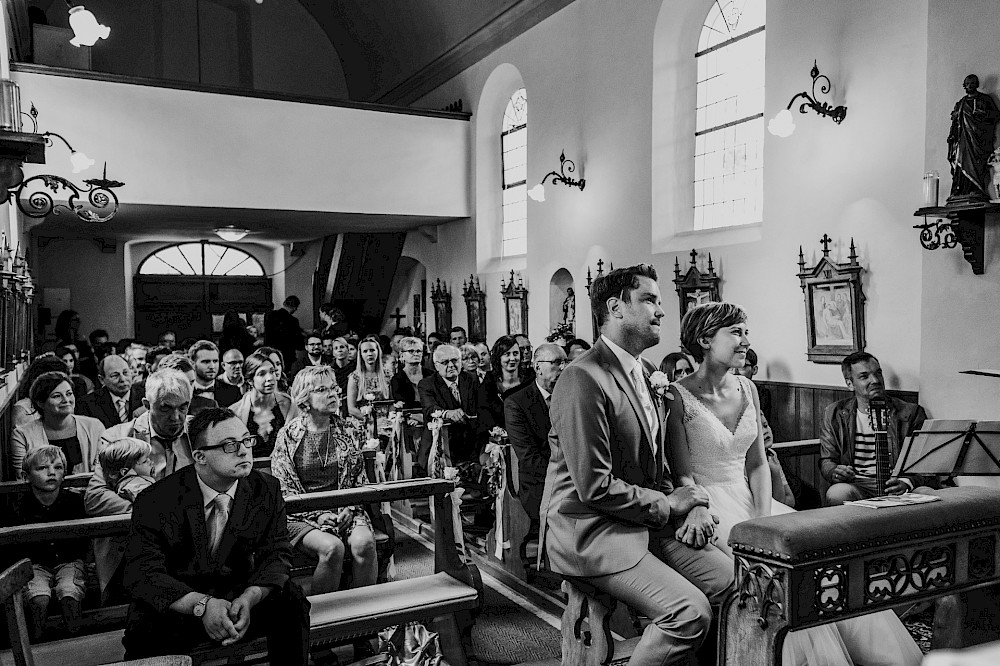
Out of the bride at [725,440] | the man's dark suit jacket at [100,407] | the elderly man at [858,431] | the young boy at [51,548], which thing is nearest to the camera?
the bride at [725,440]

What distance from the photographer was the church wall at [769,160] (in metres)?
6.30

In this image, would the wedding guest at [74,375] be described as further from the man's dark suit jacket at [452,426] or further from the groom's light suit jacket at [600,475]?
the groom's light suit jacket at [600,475]

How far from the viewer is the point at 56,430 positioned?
15.9 feet

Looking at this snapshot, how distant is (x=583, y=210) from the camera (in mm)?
10523

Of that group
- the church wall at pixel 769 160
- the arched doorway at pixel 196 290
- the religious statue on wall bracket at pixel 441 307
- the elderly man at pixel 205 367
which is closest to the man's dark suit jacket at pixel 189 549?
the elderly man at pixel 205 367

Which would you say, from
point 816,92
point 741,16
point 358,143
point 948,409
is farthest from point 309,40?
point 948,409

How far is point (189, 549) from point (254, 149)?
885cm

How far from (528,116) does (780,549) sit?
10.3 metres

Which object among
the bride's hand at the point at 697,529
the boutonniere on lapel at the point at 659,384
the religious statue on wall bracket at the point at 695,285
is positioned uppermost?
the religious statue on wall bracket at the point at 695,285

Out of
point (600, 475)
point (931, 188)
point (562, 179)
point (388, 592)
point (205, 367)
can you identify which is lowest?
point (388, 592)

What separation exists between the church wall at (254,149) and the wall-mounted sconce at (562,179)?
7.37 feet

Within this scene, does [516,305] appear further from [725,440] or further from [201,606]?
[201,606]

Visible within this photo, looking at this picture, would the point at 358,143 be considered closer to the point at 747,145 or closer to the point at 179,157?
the point at 179,157

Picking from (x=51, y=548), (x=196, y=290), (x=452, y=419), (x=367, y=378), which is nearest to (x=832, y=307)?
(x=452, y=419)
